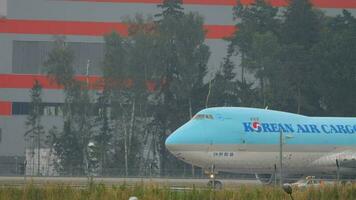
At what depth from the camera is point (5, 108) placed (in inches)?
3728

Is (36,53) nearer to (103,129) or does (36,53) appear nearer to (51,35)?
(51,35)

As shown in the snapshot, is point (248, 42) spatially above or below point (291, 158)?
above

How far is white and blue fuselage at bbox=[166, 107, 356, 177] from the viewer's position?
51.3 m

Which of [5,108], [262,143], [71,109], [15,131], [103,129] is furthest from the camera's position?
[5,108]

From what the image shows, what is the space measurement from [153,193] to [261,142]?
23.2 m

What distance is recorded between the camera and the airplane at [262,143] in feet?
168

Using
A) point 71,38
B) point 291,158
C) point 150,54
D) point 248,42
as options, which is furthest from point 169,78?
point 291,158

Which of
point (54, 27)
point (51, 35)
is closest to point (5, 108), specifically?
point (51, 35)

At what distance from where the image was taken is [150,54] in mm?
85812

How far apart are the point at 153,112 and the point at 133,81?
123 inches

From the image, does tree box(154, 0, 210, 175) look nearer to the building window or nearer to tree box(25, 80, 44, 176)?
the building window

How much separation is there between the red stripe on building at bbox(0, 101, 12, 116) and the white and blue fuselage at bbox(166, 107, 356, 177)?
4468 centimetres

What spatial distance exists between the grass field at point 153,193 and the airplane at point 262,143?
20.3 meters

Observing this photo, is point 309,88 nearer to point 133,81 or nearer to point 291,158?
point 133,81
